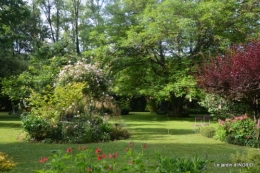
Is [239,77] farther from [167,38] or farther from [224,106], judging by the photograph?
[167,38]

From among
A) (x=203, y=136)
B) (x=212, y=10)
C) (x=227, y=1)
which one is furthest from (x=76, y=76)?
(x=227, y=1)

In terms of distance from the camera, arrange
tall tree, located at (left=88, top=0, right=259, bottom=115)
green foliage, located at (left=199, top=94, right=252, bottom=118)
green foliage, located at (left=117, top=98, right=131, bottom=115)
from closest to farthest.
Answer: green foliage, located at (left=199, top=94, right=252, bottom=118) < tall tree, located at (left=88, top=0, right=259, bottom=115) < green foliage, located at (left=117, top=98, right=131, bottom=115)

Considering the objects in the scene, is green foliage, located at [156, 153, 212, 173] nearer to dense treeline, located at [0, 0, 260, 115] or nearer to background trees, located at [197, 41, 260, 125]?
background trees, located at [197, 41, 260, 125]

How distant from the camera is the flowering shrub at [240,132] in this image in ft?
31.8

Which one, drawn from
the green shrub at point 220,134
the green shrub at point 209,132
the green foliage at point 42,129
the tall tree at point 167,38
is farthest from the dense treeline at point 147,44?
the green shrub at point 220,134

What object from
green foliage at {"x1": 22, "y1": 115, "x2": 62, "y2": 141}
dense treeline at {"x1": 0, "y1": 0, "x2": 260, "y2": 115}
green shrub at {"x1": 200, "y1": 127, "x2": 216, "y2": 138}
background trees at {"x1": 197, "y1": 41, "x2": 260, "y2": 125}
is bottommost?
green shrub at {"x1": 200, "y1": 127, "x2": 216, "y2": 138}

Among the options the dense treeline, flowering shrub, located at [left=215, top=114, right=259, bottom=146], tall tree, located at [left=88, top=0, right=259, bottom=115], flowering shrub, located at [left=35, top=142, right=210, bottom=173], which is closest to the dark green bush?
flowering shrub, located at [left=215, top=114, right=259, bottom=146]

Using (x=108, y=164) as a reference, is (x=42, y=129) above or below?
below

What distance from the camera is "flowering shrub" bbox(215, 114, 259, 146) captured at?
9688 mm

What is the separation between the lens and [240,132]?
32.9 ft

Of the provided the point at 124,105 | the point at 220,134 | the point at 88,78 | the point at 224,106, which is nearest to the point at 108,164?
the point at 220,134

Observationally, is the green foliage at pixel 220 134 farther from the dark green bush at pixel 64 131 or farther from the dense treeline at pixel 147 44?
the dense treeline at pixel 147 44

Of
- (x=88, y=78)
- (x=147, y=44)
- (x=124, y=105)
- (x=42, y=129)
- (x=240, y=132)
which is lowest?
(x=240, y=132)

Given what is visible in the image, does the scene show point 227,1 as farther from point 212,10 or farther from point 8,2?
point 8,2
